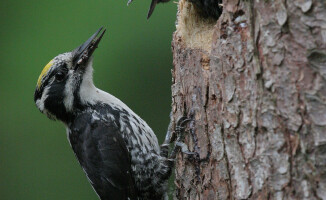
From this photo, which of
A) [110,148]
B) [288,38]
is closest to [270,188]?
[288,38]

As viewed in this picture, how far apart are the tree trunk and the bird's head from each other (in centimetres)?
128

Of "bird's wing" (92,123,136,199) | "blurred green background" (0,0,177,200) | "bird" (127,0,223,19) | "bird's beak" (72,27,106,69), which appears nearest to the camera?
"bird" (127,0,223,19)

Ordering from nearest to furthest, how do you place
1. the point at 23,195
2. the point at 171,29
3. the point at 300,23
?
the point at 300,23 → the point at 171,29 → the point at 23,195

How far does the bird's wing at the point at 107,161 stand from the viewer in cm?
346

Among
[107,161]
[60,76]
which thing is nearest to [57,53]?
[60,76]

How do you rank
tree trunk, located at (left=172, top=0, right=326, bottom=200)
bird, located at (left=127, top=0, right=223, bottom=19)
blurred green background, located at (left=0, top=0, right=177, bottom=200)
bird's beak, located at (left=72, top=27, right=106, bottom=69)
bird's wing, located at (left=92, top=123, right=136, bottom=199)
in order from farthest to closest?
blurred green background, located at (left=0, top=0, right=177, bottom=200) < bird's beak, located at (left=72, top=27, right=106, bottom=69) < bird's wing, located at (left=92, top=123, right=136, bottom=199) < bird, located at (left=127, top=0, right=223, bottom=19) < tree trunk, located at (left=172, top=0, right=326, bottom=200)

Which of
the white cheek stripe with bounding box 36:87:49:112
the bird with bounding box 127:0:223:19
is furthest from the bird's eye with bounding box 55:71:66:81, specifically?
the bird with bounding box 127:0:223:19

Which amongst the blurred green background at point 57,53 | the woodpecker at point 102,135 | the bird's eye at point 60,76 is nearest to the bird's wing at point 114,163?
the woodpecker at point 102,135

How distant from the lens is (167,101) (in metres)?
4.39

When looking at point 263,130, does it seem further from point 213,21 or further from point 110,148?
point 110,148

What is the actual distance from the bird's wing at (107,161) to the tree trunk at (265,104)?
0.95m

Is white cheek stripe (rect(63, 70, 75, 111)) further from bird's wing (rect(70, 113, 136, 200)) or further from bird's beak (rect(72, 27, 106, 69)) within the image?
bird's wing (rect(70, 113, 136, 200))

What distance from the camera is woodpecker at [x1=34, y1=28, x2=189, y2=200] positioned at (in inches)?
137

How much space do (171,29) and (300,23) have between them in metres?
2.05
